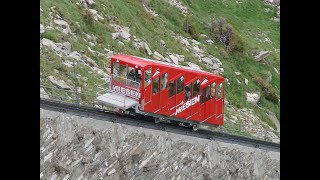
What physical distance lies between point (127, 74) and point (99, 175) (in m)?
4.08

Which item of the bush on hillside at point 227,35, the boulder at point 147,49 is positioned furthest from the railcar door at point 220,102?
the bush on hillside at point 227,35

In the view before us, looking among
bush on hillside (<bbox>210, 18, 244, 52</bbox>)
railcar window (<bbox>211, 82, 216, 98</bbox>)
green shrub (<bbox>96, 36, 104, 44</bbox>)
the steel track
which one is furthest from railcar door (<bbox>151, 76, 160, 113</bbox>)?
bush on hillside (<bbox>210, 18, 244, 52</bbox>)

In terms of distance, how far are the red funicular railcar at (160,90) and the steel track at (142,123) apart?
358 mm

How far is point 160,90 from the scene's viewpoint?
33625mm

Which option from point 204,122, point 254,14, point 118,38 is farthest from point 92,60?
point 254,14

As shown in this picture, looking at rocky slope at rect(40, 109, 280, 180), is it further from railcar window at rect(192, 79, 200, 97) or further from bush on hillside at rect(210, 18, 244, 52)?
bush on hillside at rect(210, 18, 244, 52)

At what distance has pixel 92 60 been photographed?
45875 mm

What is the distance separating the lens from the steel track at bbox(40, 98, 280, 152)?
105 feet

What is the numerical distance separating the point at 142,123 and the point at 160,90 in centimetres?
146

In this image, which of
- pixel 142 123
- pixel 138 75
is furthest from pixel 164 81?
pixel 142 123

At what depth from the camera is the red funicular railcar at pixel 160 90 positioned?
1305 inches

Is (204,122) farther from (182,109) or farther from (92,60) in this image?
(92,60)

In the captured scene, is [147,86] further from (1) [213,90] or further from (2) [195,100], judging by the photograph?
(1) [213,90]
